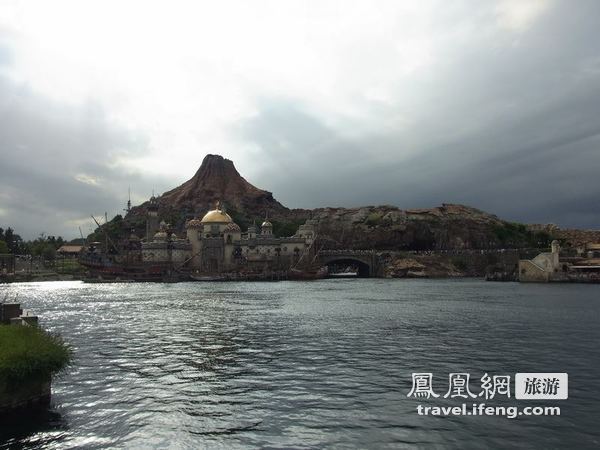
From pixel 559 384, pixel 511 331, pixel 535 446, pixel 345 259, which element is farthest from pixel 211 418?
→ pixel 345 259

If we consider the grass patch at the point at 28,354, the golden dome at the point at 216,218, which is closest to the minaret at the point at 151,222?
the golden dome at the point at 216,218

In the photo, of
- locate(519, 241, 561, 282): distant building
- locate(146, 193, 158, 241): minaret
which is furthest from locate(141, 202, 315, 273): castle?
locate(519, 241, 561, 282): distant building

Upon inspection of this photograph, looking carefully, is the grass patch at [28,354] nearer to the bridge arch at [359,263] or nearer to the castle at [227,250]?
the castle at [227,250]

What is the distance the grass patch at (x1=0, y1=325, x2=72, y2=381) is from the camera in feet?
56.7

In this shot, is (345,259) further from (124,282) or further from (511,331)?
(511,331)

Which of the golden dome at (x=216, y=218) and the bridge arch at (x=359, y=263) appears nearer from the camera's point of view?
the bridge arch at (x=359, y=263)

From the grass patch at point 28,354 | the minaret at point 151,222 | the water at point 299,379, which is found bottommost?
the water at point 299,379

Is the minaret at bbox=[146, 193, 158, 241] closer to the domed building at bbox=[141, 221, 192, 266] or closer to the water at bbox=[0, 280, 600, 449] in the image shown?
the domed building at bbox=[141, 221, 192, 266]

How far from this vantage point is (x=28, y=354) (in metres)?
17.8

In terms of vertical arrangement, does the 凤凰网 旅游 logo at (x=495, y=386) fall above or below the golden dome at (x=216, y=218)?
below

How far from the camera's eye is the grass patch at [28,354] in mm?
17281

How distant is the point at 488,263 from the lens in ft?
556

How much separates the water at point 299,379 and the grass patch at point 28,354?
5.83ft

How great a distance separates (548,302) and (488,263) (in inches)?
4275
